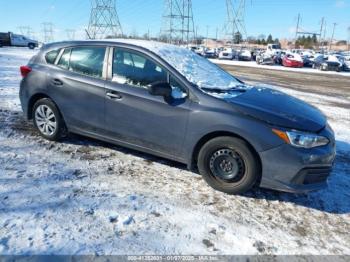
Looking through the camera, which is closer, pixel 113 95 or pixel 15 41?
pixel 113 95

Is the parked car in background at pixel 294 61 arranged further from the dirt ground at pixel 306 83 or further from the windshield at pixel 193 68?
the windshield at pixel 193 68

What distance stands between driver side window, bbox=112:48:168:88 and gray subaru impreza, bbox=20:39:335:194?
0.04ft

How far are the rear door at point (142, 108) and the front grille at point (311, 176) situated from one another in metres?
1.41

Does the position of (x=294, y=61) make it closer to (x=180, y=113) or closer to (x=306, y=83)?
(x=306, y=83)

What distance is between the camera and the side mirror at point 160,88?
391 centimetres

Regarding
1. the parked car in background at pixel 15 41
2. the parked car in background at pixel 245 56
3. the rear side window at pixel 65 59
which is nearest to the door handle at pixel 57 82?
the rear side window at pixel 65 59

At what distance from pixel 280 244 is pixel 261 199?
2.91 ft

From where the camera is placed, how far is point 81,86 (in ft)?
15.4

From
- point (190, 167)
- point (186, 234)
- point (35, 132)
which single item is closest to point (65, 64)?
point (35, 132)

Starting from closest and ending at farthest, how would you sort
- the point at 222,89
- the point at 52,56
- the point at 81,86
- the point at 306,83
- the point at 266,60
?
1. the point at 222,89
2. the point at 81,86
3. the point at 52,56
4. the point at 306,83
5. the point at 266,60

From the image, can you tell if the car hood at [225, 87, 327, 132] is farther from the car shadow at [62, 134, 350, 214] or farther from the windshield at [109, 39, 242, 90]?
the car shadow at [62, 134, 350, 214]

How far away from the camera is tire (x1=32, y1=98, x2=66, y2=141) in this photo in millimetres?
5027

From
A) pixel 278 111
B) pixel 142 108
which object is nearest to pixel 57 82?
pixel 142 108

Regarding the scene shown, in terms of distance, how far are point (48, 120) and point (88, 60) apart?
3.92 ft
